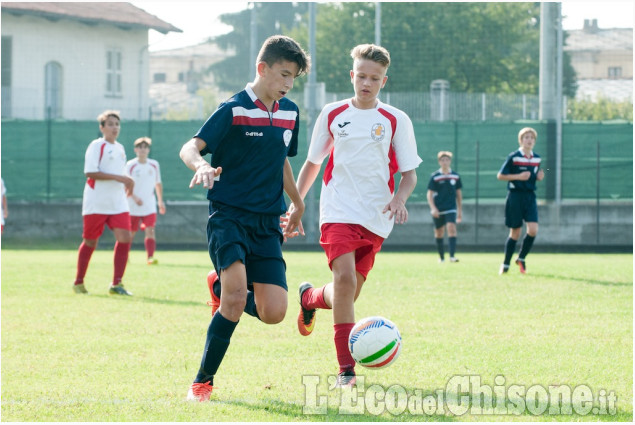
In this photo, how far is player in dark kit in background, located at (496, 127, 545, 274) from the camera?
44.6 ft

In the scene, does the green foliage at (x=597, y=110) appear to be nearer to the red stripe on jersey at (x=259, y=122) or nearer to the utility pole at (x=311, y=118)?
the utility pole at (x=311, y=118)

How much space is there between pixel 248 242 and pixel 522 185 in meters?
8.86

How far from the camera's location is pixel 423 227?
74.4ft

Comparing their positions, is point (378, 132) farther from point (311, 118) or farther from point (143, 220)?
point (311, 118)

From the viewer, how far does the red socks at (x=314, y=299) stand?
6493 millimetres

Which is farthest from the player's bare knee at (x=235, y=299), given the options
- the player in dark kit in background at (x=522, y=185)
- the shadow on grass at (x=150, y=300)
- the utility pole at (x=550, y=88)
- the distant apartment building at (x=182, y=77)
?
the distant apartment building at (x=182, y=77)

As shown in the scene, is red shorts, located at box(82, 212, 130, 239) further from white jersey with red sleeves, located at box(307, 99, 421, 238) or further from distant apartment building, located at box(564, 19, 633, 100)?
distant apartment building, located at box(564, 19, 633, 100)

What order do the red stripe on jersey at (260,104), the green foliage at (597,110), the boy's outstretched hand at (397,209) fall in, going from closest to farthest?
1. the red stripe on jersey at (260,104)
2. the boy's outstretched hand at (397,209)
3. the green foliage at (597,110)

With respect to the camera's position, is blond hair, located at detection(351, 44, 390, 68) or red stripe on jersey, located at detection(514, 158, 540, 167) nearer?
blond hair, located at detection(351, 44, 390, 68)

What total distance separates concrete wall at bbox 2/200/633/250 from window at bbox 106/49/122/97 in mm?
7290

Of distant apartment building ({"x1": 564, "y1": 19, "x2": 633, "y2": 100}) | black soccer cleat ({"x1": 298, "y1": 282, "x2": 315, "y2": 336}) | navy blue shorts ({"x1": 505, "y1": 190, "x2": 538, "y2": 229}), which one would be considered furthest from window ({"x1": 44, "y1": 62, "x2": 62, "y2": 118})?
black soccer cleat ({"x1": 298, "y1": 282, "x2": 315, "y2": 336})

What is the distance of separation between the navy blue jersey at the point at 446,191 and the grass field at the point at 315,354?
409 centimetres

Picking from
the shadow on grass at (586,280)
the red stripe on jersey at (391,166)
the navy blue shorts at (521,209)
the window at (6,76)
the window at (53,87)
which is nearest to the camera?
the red stripe on jersey at (391,166)

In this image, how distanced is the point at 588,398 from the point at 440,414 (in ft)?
3.13
